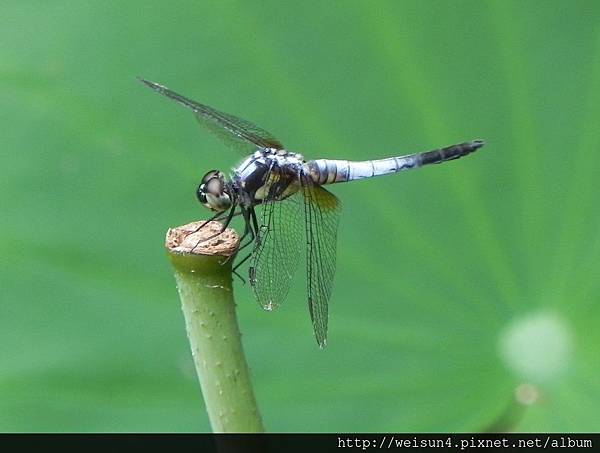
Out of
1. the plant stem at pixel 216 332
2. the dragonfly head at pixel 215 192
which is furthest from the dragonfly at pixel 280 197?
the plant stem at pixel 216 332

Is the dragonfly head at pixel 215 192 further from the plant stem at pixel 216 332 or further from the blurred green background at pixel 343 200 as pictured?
the plant stem at pixel 216 332

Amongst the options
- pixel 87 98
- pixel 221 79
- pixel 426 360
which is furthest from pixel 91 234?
pixel 426 360

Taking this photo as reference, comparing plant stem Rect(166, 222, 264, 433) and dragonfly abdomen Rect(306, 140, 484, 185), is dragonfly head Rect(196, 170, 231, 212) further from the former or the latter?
plant stem Rect(166, 222, 264, 433)

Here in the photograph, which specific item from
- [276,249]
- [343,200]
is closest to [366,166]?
[343,200]

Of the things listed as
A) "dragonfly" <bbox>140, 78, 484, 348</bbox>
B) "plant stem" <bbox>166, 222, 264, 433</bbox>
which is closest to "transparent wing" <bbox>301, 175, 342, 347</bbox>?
"dragonfly" <bbox>140, 78, 484, 348</bbox>
